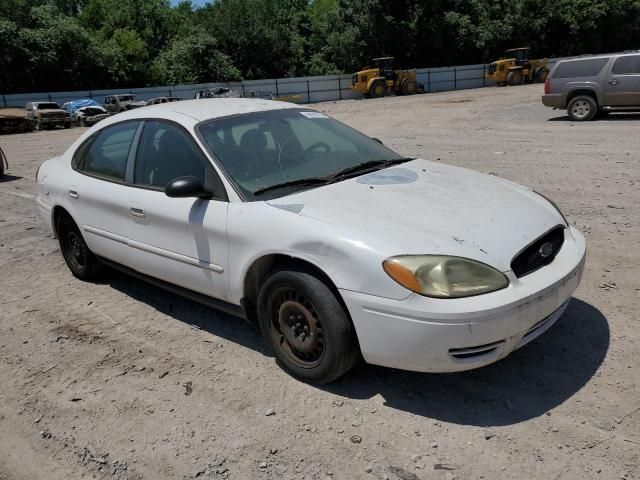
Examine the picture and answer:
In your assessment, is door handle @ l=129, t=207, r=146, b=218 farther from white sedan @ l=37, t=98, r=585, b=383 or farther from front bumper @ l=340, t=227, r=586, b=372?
front bumper @ l=340, t=227, r=586, b=372

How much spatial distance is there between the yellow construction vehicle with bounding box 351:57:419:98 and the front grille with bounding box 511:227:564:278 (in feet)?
125

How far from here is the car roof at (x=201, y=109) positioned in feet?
12.9

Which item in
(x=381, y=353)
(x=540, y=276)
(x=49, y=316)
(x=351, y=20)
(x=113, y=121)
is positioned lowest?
(x=49, y=316)

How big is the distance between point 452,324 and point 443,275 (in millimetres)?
237

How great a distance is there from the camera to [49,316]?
4.45 m

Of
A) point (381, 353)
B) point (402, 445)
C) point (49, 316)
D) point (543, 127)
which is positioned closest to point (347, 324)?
point (381, 353)

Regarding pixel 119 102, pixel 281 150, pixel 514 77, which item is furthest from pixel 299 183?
pixel 514 77

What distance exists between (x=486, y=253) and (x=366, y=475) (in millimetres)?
1203

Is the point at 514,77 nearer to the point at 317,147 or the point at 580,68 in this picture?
the point at 580,68

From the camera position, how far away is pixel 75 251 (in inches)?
199

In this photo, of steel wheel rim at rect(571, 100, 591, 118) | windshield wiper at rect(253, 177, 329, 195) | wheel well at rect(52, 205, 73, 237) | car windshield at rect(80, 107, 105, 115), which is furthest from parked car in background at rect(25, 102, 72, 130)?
windshield wiper at rect(253, 177, 329, 195)

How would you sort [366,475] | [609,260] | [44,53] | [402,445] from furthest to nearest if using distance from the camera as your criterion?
[44,53] → [609,260] → [402,445] → [366,475]

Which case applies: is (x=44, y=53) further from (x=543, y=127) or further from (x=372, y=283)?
(x=372, y=283)

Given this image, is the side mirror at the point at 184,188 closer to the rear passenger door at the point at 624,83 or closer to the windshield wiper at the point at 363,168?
the windshield wiper at the point at 363,168
